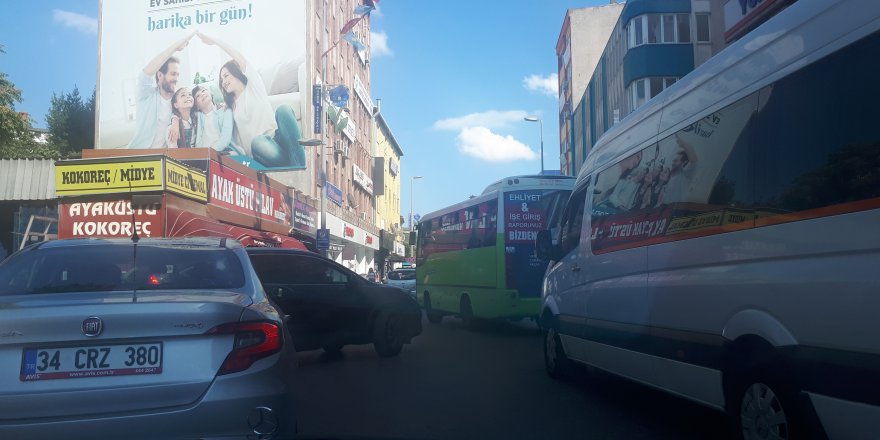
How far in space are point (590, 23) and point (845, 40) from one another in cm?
5035

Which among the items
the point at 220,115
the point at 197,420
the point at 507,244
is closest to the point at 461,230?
the point at 507,244

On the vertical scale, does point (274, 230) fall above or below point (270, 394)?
above

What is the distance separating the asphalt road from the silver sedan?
0.48 meters

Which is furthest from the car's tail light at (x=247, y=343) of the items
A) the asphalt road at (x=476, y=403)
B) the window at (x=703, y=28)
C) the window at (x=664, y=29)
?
the window at (x=703, y=28)

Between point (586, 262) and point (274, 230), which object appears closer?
point (586, 262)

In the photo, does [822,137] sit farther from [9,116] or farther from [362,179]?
[362,179]

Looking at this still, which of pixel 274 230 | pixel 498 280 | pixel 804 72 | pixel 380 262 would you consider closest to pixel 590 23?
pixel 380 262

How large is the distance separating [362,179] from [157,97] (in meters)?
18.9

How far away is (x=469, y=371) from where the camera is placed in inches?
357

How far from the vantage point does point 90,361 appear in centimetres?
331

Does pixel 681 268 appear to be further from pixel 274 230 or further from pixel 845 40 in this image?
pixel 274 230

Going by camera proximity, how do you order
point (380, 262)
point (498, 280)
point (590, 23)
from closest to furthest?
1. point (498, 280)
2. point (590, 23)
3. point (380, 262)

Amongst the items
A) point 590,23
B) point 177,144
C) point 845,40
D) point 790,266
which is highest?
point 590,23

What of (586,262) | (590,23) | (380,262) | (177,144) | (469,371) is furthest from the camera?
(380,262)
